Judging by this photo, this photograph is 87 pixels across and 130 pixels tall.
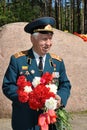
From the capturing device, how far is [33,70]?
3971mm

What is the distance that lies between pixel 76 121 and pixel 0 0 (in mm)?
31154

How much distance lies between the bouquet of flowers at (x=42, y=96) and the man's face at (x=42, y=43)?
0.74ft

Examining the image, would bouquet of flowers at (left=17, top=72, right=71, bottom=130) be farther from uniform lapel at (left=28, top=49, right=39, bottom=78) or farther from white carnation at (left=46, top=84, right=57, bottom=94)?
uniform lapel at (left=28, top=49, right=39, bottom=78)

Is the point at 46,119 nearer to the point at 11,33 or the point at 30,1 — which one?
the point at 11,33

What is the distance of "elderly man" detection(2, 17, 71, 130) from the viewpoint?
3.86 m

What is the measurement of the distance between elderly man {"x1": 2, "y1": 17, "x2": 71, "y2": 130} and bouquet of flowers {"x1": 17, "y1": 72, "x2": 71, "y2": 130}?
0.11 metres

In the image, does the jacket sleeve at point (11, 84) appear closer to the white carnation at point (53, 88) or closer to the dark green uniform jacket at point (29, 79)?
the dark green uniform jacket at point (29, 79)

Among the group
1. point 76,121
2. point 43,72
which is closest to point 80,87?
point 76,121

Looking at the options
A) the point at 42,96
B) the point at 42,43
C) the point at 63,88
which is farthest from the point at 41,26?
the point at 42,96

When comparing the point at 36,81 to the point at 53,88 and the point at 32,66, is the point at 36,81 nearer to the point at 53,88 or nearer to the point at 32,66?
the point at 53,88

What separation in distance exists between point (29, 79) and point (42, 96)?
37 cm

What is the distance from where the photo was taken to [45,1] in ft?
167

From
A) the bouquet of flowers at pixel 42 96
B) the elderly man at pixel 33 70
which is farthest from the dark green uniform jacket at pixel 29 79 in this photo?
the bouquet of flowers at pixel 42 96

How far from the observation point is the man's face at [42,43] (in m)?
3.85
